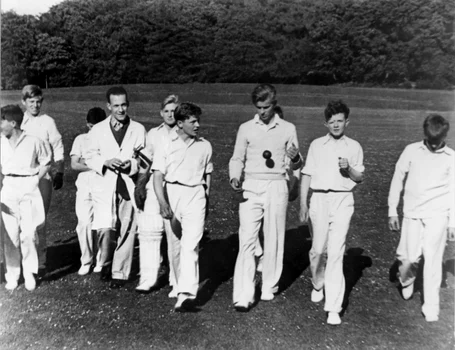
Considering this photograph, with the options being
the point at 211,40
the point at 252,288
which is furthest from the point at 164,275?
the point at 211,40

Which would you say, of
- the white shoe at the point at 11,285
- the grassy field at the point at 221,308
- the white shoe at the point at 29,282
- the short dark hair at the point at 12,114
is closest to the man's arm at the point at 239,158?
the grassy field at the point at 221,308

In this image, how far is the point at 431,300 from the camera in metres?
5.89

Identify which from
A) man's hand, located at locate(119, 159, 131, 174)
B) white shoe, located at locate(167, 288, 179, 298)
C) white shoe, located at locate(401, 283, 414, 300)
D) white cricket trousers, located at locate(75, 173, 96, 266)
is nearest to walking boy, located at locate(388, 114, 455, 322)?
white shoe, located at locate(401, 283, 414, 300)

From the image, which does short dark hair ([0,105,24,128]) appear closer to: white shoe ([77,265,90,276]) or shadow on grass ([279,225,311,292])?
white shoe ([77,265,90,276])

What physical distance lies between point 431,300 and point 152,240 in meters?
2.92

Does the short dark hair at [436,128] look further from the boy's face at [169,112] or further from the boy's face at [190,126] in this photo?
the boy's face at [169,112]

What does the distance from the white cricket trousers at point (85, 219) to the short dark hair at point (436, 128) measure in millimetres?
3918

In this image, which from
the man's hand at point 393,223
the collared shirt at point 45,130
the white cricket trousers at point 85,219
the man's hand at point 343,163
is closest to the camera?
the man's hand at point 343,163

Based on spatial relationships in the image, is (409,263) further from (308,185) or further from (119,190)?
(119,190)

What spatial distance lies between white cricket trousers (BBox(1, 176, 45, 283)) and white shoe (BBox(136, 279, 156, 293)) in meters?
1.17

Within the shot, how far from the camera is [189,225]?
6.12 m

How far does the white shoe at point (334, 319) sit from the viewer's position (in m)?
5.74

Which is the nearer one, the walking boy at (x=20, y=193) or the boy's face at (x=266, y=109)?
the boy's face at (x=266, y=109)

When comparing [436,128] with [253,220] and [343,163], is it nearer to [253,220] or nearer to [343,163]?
[343,163]
